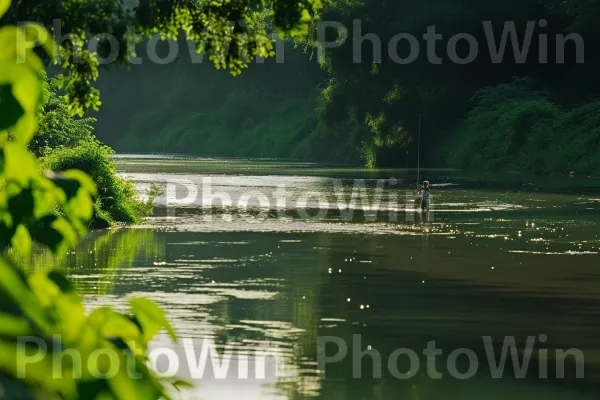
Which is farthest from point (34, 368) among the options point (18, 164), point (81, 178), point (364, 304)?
point (364, 304)

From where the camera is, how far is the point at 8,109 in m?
1.95

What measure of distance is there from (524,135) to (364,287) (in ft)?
174

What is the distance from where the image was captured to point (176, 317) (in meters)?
16.2

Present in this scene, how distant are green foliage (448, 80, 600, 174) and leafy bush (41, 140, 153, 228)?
3533 centimetres

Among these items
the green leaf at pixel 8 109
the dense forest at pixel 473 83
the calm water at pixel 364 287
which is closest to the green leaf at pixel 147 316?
the green leaf at pixel 8 109

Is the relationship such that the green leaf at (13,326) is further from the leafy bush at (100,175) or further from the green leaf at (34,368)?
the leafy bush at (100,175)

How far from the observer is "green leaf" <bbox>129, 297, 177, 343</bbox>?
7.17 ft

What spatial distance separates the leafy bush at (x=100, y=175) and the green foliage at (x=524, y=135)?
3533 cm

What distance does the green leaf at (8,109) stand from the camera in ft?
6.28

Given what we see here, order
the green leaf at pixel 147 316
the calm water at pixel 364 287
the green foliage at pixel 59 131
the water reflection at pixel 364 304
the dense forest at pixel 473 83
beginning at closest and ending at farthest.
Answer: the green leaf at pixel 147 316, the water reflection at pixel 364 304, the calm water at pixel 364 287, the green foliage at pixel 59 131, the dense forest at pixel 473 83

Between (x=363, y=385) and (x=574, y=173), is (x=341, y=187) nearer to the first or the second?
(x=574, y=173)

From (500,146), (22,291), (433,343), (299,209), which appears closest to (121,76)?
(500,146)

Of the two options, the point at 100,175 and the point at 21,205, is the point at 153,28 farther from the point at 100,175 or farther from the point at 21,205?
the point at 100,175

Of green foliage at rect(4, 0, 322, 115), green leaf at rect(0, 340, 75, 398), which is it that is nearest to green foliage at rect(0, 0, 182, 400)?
green leaf at rect(0, 340, 75, 398)
